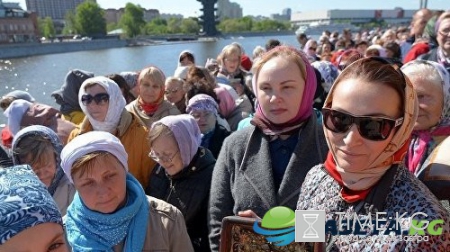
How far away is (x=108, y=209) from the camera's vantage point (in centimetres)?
199

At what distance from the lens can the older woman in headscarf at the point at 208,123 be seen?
342 cm

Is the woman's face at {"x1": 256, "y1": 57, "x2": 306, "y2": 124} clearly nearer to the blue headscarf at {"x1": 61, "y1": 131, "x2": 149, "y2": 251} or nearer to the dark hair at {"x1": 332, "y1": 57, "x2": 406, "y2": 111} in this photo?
the dark hair at {"x1": 332, "y1": 57, "x2": 406, "y2": 111}

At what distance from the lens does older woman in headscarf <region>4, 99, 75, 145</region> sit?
11.2 feet

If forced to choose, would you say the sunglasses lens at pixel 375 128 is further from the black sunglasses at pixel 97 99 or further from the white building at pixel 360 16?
the white building at pixel 360 16

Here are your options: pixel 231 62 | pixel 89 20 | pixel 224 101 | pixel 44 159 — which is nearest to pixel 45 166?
pixel 44 159

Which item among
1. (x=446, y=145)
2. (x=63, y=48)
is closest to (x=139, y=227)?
(x=446, y=145)

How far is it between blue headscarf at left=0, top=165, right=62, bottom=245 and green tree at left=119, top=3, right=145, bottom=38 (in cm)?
8366

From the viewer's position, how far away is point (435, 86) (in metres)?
2.07

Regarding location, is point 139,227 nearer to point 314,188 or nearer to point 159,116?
point 314,188

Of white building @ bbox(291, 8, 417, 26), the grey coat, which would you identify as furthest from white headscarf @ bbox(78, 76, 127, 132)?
white building @ bbox(291, 8, 417, 26)

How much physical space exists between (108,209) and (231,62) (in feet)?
13.8

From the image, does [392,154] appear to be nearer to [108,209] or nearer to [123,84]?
[108,209]

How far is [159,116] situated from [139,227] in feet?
6.11

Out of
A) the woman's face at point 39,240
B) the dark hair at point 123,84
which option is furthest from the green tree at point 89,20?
the woman's face at point 39,240
